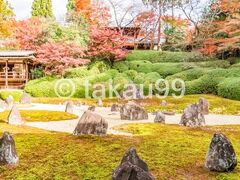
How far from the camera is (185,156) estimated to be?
7.60 metres

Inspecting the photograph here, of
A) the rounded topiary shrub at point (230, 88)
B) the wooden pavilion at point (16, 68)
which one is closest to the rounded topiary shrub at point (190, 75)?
the rounded topiary shrub at point (230, 88)

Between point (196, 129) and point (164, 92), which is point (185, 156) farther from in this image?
point (164, 92)

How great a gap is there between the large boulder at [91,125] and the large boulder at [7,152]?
2951 millimetres

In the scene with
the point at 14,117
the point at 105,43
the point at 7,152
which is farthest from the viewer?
the point at 105,43

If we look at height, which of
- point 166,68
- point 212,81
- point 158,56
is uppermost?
point 158,56

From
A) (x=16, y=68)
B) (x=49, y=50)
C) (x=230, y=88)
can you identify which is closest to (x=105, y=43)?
(x=49, y=50)

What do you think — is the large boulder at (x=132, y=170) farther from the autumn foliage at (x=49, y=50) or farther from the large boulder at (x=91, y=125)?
the autumn foliage at (x=49, y=50)

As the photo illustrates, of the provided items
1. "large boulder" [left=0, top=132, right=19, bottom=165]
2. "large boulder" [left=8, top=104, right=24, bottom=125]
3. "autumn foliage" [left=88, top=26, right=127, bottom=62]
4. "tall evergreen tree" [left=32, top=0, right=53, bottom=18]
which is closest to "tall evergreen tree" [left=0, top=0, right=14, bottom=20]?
"large boulder" [left=8, top=104, right=24, bottom=125]

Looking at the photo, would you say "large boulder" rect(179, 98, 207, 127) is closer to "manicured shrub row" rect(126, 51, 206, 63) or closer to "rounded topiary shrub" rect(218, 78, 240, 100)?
"rounded topiary shrub" rect(218, 78, 240, 100)

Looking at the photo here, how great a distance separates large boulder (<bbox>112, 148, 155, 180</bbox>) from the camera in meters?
5.23

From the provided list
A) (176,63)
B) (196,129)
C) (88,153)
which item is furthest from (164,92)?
(88,153)

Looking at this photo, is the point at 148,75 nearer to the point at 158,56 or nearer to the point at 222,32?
A: the point at 158,56

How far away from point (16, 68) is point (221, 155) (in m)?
39.4

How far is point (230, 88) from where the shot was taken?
94.4 feet
